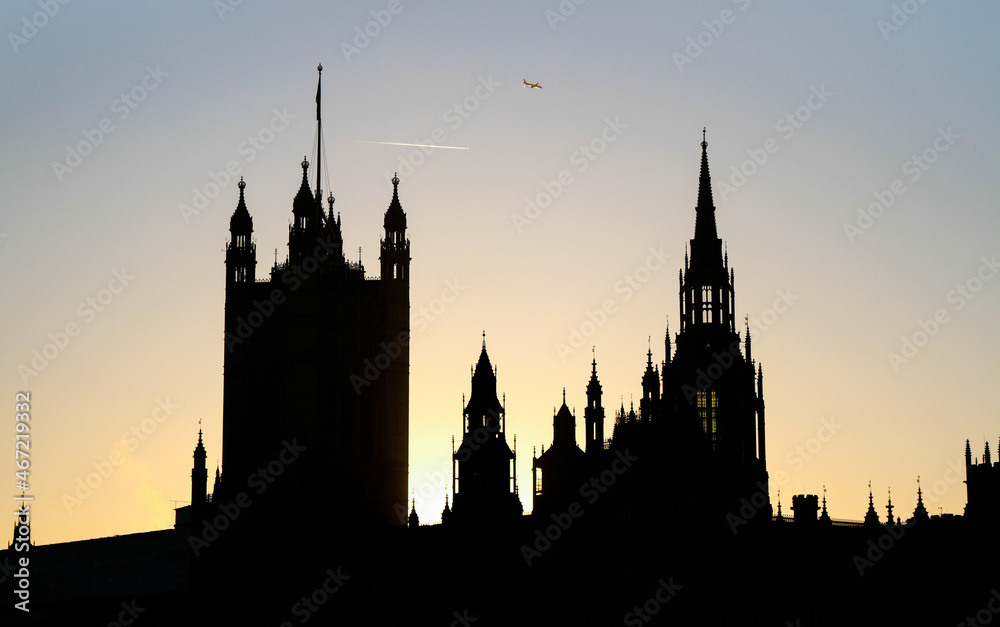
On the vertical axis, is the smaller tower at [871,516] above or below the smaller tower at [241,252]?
below

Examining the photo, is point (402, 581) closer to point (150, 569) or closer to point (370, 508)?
point (370, 508)

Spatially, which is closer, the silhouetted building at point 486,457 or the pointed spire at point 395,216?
the silhouetted building at point 486,457

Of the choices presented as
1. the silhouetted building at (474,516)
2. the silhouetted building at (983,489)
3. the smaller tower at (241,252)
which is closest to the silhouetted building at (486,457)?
the silhouetted building at (474,516)

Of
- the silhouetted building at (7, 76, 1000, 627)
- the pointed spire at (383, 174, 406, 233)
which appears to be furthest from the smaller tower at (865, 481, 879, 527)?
the pointed spire at (383, 174, 406, 233)

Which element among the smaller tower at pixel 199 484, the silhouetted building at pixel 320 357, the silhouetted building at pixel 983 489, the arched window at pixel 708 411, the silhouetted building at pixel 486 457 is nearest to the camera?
the silhouetted building at pixel 983 489

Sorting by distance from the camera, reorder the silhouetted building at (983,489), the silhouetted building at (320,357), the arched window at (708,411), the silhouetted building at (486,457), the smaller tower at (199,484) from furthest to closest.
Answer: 1. the silhouetted building at (320,357)
2. the smaller tower at (199,484)
3. the arched window at (708,411)
4. the silhouetted building at (486,457)
5. the silhouetted building at (983,489)

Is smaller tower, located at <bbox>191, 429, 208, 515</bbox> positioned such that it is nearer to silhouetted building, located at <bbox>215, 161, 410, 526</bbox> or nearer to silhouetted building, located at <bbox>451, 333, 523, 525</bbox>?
silhouetted building, located at <bbox>215, 161, 410, 526</bbox>

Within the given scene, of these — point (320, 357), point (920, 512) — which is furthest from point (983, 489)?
point (320, 357)

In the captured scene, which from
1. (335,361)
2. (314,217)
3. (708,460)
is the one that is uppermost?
(314,217)

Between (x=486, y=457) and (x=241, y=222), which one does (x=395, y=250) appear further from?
(x=486, y=457)

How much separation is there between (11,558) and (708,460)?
270 feet

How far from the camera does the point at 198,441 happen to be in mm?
166875

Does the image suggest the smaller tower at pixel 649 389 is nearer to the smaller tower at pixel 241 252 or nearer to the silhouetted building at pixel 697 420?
the silhouetted building at pixel 697 420

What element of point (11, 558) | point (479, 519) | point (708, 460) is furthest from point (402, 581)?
point (11, 558)
